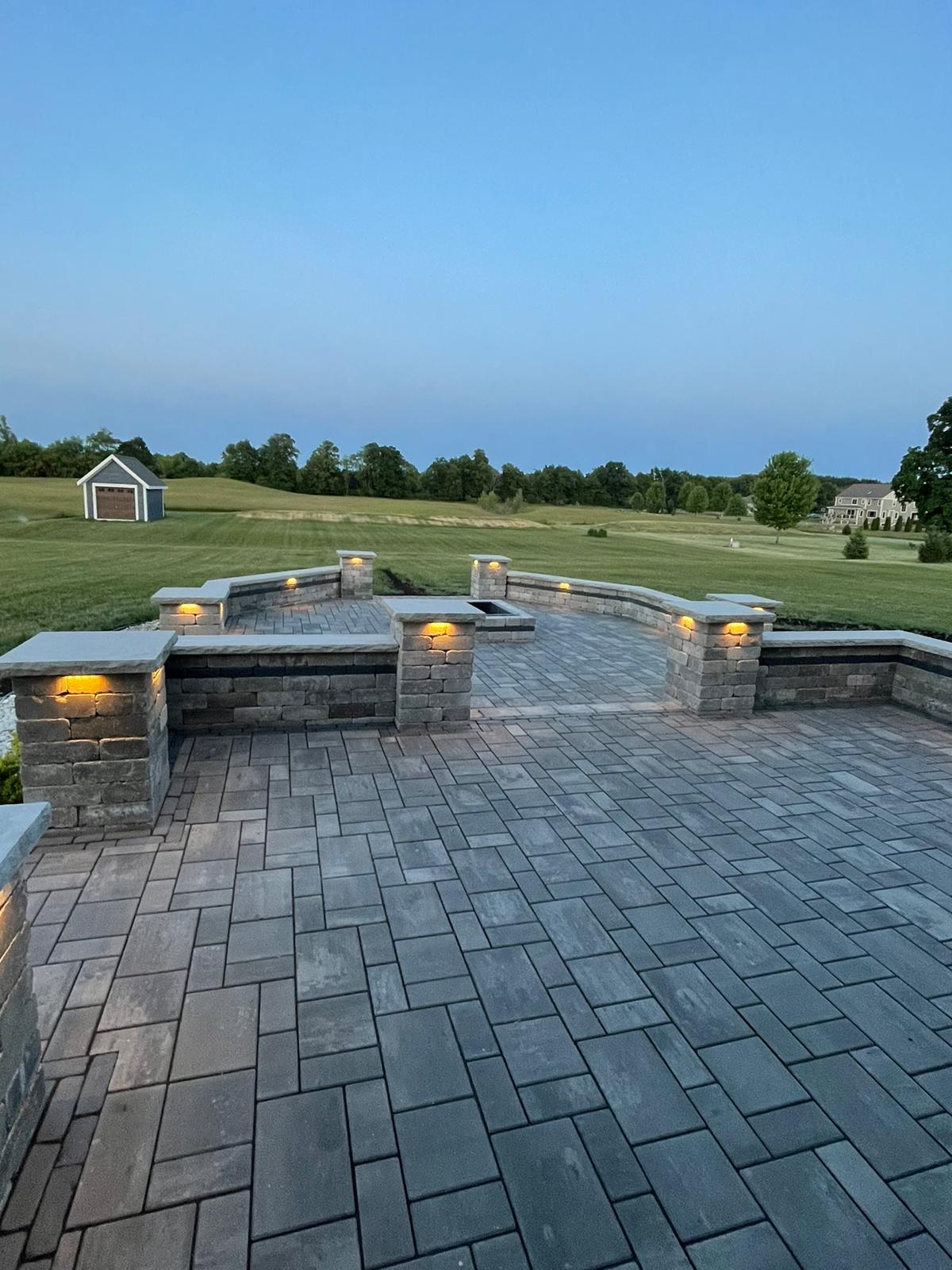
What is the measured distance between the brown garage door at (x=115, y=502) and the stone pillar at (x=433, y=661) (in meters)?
38.6

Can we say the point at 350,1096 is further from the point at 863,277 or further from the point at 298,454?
the point at 298,454

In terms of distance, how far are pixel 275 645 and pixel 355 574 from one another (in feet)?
28.8

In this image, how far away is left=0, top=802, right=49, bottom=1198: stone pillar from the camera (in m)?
1.87

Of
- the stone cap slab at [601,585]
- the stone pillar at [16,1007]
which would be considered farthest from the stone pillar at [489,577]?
the stone pillar at [16,1007]

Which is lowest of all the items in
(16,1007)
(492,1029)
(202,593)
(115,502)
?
(492,1029)

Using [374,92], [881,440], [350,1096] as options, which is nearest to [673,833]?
[350,1096]

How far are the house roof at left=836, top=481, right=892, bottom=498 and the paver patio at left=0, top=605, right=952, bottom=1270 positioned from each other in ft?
308

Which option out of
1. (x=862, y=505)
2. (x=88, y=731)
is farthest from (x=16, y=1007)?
(x=862, y=505)

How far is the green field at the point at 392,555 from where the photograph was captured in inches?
587

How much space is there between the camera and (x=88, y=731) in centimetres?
389

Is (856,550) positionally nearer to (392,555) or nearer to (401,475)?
(392,555)

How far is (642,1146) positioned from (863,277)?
72.8 meters

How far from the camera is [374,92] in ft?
69.4

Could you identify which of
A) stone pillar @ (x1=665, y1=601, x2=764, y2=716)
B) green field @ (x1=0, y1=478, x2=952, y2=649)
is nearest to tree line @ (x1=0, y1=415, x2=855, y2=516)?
green field @ (x1=0, y1=478, x2=952, y2=649)
